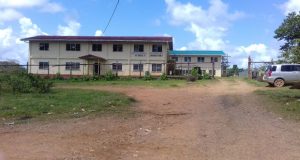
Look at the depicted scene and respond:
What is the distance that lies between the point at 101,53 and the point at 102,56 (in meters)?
0.40

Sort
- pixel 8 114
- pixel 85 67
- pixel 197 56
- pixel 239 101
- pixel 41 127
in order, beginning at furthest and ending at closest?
pixel 197 56 < pixel 85 67 < pixel 239 101 < pixel 8 114 < pixel 41 127

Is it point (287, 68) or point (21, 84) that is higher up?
point (287, 68)

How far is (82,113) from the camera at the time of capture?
15.8 metres

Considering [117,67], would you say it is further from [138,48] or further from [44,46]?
[44,46]

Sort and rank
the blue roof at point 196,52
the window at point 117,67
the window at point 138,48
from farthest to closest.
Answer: the blue roof at point 196,52, the window at point 138,48, the window at point 117,67

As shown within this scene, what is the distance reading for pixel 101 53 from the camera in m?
60.7

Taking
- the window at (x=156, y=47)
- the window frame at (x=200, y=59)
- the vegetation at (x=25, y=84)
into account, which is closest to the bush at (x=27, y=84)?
the vegetation at (x=25, y=84)

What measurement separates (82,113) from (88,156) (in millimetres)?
6762

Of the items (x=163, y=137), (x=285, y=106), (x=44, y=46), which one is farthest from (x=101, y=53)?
(x=163, y=137)

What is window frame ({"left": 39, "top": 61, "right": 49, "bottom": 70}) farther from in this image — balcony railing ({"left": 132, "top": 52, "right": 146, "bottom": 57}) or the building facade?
the building facade

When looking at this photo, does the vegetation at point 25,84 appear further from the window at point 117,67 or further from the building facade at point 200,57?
the building facade at point 200,57

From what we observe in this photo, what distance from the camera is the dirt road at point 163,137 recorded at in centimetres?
940

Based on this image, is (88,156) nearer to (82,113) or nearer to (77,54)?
(82,113)

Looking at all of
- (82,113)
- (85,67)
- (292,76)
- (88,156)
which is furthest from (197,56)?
(88,156)
